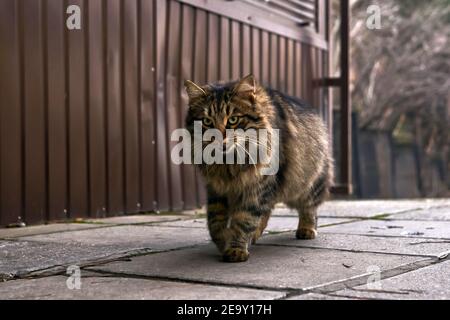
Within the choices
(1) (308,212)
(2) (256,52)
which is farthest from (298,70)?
(1) (308,212)

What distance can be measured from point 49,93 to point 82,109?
0.39m

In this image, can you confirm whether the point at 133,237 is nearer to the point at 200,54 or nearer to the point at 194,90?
the point at 194,90

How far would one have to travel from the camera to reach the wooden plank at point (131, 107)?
6.16 metres

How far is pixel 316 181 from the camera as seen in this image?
4.54 metres

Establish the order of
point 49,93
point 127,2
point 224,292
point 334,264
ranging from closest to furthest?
point 224,292
point 334,264
point 49,93
point 127,2

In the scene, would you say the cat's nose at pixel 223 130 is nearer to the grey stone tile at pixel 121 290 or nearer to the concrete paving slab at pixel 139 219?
the grey stone tile at pixel 121 290

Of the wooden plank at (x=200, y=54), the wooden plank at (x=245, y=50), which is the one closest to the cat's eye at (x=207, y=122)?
the wooden plank at (x=200, y=54)

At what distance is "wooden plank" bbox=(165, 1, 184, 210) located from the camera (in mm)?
6723

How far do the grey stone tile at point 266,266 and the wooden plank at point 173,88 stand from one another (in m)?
2.87

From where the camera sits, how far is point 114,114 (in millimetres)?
6020

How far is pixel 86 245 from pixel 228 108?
1.26 m
